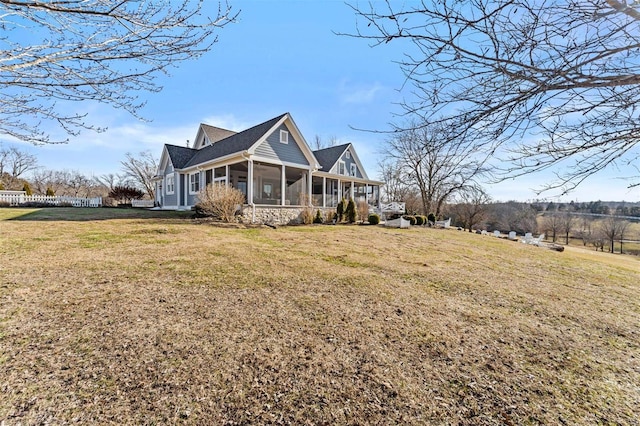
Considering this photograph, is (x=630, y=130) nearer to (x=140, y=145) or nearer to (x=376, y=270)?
(x=376, y=270)

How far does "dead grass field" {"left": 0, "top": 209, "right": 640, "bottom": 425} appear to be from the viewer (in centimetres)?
184

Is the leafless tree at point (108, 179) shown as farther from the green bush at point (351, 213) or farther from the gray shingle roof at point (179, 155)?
the green bush at point (351, 213)

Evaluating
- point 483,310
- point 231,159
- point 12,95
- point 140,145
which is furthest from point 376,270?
point 140,145

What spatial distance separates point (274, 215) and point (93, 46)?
436 inches

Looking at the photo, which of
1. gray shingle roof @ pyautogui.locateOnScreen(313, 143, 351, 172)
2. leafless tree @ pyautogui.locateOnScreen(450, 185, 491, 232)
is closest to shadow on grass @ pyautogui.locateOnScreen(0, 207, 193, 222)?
gray shingle roof @ pyautogui.locateOnScreen(313, 143, 351, 172)

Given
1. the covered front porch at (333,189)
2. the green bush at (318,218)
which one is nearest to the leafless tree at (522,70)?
the green bush at (318,218)

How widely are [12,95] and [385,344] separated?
555cm

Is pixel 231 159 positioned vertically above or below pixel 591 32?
above

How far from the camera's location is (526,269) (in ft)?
22.7

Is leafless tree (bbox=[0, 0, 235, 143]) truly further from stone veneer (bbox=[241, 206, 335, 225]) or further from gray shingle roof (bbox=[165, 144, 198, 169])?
gray shingle roof (bbox=[165, 144, 198, 169])

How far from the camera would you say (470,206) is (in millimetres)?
30172

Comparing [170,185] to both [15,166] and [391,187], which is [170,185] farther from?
[15,166]

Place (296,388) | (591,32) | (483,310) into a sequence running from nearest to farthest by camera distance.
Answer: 1. (296,388)
2. (591,32)
3. (483,310)

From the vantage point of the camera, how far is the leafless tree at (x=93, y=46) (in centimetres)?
301
